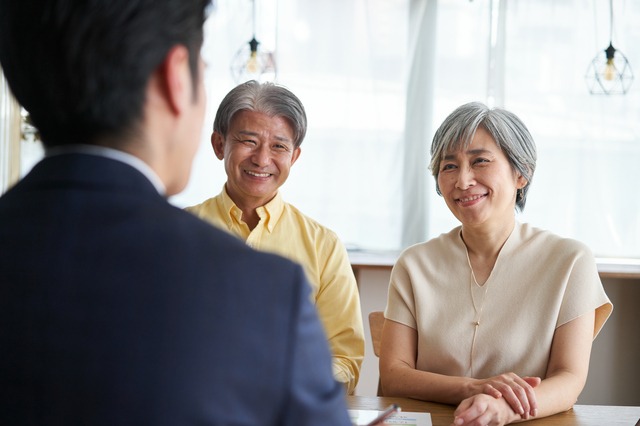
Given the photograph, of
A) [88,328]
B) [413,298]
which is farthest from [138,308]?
[413,298]

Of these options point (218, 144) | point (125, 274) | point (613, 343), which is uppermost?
point (218, 144)

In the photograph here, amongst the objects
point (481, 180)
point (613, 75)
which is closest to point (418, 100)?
point (613, 75)

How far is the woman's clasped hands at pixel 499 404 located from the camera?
1.78m

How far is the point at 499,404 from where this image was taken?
1809 mm

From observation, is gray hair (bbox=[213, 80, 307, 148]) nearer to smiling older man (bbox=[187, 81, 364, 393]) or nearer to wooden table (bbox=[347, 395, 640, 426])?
smiling older man (bbox=[187, 81, 364, 393])

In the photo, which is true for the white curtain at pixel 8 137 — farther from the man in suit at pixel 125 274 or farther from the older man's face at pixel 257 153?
the man in suit at pixel 125 274

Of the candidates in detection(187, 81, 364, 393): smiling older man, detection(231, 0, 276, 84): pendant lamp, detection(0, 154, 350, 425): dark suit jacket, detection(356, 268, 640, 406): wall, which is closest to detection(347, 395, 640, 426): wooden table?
detection(187, 81, 364, 393): smiling older man

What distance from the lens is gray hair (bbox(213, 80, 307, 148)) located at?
2.51 meters

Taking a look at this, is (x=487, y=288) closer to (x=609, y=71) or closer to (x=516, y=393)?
(x=516, y=393)

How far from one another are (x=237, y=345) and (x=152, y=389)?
0.08 m

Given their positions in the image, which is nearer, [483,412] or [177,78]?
[177,78]

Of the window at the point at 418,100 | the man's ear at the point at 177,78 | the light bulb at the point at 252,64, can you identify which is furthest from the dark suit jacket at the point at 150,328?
the window at the point at 418,100

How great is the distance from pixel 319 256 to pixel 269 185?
0.27 metres

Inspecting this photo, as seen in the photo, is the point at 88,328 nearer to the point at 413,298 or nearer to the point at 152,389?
the point at 152,389
